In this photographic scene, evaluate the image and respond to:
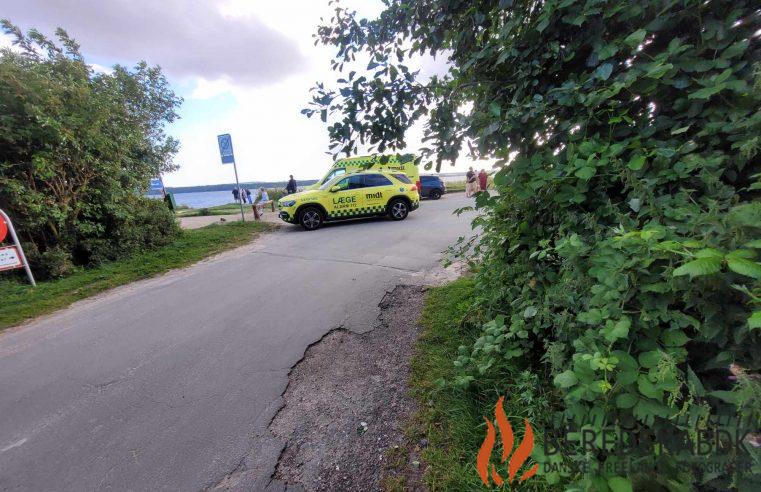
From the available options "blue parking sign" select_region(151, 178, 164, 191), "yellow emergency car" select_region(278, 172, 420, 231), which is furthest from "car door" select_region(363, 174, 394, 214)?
"blue parking sign" select_region(151, 178, 164, 191)

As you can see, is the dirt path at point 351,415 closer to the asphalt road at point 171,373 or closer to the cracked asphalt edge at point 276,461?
the cracked asphalt edge at point 276,461

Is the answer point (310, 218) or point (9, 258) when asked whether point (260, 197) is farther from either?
point (9, 258)

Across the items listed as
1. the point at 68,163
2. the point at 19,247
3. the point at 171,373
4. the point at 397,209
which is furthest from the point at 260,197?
the point at 171,373

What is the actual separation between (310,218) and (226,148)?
3.88 m

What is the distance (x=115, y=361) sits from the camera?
10.8ft

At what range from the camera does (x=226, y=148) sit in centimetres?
1095

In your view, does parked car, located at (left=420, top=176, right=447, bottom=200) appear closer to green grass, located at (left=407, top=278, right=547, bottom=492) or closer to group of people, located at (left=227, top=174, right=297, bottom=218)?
group of people, located at (left=227, top=174, right=297, bottom=218)

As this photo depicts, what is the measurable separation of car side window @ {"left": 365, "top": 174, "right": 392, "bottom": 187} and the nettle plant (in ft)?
28.6

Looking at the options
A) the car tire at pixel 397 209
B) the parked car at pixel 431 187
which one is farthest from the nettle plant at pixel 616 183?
the parked car at pixel 431 187

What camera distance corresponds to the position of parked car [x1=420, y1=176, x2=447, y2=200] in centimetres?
1994

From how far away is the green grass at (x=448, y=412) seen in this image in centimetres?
172

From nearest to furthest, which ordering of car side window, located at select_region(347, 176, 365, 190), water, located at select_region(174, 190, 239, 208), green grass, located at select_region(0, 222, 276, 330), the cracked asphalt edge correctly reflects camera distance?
1. the cracked asphalt edge
2. green grass, located at select_region(0, 222, 276, 330)
3. car side window, located at select_region(347, 176, 365, 190)
4. water, located at select_region(174, 190, 239, 208)

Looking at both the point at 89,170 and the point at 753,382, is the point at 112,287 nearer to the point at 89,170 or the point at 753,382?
the point at 89,170

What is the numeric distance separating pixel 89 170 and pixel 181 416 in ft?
22.8
